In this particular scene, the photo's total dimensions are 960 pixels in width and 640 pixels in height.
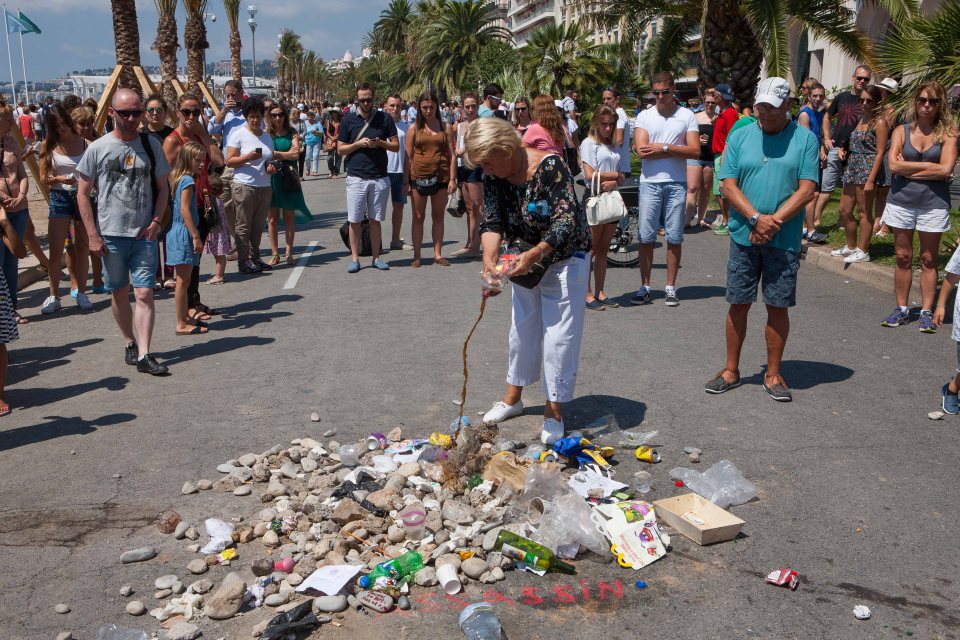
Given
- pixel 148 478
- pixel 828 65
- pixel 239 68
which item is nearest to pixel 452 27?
pixel 239 68

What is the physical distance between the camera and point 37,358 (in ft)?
25.3

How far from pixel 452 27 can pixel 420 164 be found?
59661mm

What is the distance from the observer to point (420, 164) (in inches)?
443

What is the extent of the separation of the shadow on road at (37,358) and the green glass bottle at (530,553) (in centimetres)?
492

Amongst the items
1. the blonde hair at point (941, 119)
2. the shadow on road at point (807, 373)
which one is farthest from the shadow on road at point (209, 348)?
the blonde hair at point (941, 119)

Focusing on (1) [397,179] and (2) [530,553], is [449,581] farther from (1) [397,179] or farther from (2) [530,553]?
(1) [397,179]

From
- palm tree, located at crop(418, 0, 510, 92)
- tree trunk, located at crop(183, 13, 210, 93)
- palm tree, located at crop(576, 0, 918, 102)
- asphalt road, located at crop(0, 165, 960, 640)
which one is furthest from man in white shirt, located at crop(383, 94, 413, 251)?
palm tree, located at crop(418, 0, 510, 92)

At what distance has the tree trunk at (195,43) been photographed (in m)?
32.3

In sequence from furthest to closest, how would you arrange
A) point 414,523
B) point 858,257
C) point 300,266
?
1. point 300,266
2. point 858,257
3. point 414,523

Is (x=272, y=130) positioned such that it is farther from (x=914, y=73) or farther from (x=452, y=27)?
(x=452, y=27)

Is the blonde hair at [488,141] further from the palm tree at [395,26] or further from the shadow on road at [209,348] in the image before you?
the palm tree at [395,26]

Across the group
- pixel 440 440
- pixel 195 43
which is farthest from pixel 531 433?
Result: pixel 195 43

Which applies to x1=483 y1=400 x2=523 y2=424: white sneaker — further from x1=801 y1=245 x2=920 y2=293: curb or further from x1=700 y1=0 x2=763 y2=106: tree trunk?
x1=700 y1=0 x2=763 y2=106: tree trunk

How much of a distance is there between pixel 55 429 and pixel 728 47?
55.6 ft
